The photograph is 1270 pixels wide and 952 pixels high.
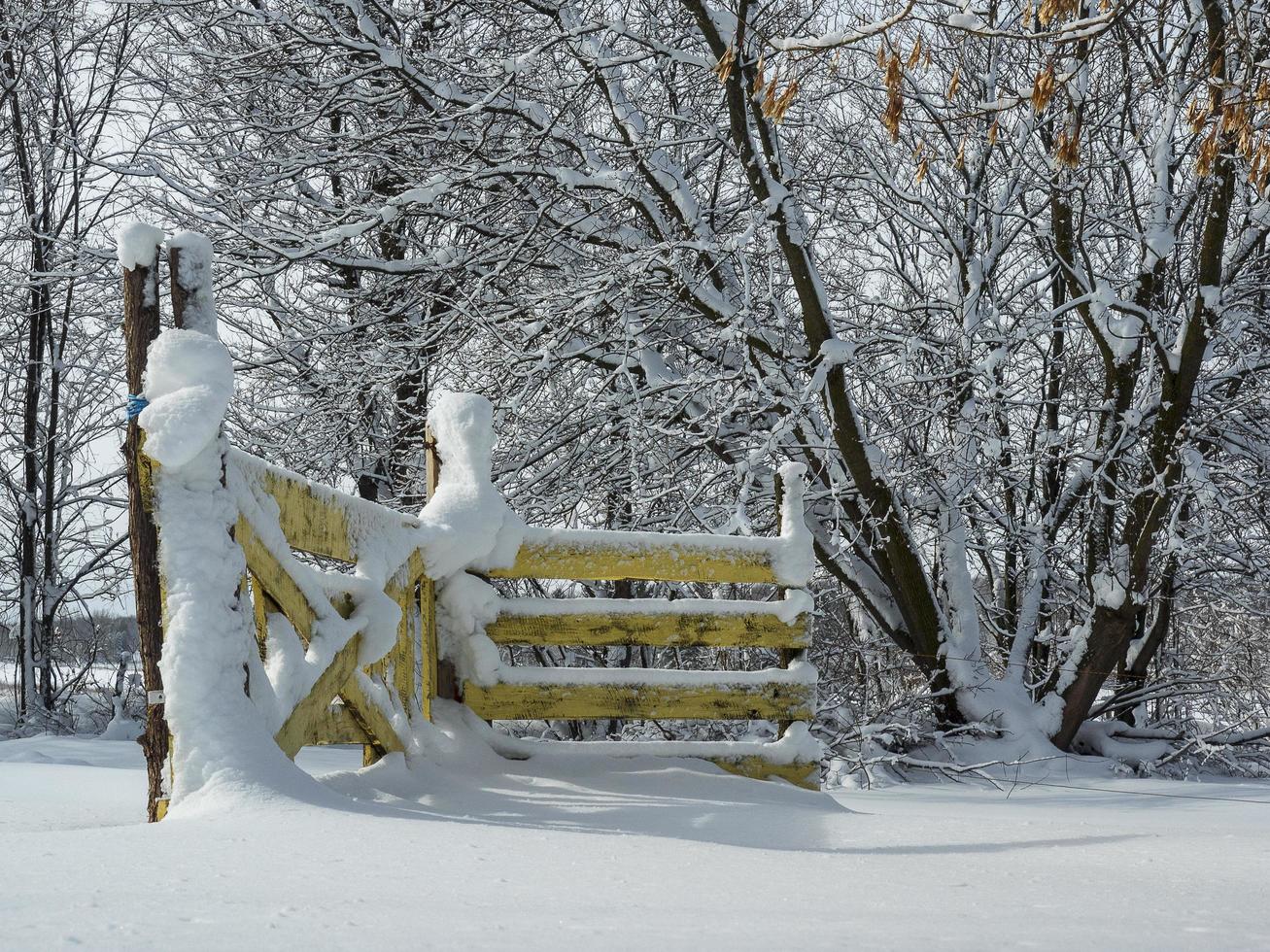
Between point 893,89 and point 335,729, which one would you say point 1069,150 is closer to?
point 893,89

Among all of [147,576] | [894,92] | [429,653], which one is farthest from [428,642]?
[894,92]

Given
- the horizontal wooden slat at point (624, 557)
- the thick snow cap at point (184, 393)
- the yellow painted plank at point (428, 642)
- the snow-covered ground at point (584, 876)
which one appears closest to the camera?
the snow-covered ground at point (584, 876)

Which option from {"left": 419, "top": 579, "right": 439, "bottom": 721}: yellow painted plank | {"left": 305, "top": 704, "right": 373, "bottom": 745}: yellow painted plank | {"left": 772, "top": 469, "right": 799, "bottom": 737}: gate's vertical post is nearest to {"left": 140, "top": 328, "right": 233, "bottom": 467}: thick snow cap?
{"left": 305, "top": 704, "right": 373, "bottom": 745}: yellow painted plank

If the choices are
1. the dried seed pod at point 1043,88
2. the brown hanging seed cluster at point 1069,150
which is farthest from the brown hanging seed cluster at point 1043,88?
the brown hanging seed cluster at point 1069,150

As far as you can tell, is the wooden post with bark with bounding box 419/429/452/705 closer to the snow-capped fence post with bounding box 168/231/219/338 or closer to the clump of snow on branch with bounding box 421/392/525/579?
the clump of snow on branch with bounding box 421/392/525/579

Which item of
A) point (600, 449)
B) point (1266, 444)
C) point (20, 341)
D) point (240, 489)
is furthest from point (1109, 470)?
point (20, 341)

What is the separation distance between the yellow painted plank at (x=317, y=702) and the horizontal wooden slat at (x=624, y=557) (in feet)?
4.51

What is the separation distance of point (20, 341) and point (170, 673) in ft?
31.9

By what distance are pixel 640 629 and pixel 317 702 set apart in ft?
6.16

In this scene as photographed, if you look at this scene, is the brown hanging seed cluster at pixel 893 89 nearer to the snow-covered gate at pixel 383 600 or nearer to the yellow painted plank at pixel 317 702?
the snow-covered gate at pixel 383 600

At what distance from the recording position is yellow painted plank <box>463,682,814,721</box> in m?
4.74

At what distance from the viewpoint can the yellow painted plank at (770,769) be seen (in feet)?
16.1

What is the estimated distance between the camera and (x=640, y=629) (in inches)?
193

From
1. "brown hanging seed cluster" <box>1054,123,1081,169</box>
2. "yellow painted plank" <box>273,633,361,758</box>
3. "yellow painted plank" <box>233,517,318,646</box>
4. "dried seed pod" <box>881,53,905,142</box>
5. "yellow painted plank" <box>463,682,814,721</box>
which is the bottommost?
"yellow painted plank" <box>463,682,814,721</box>
